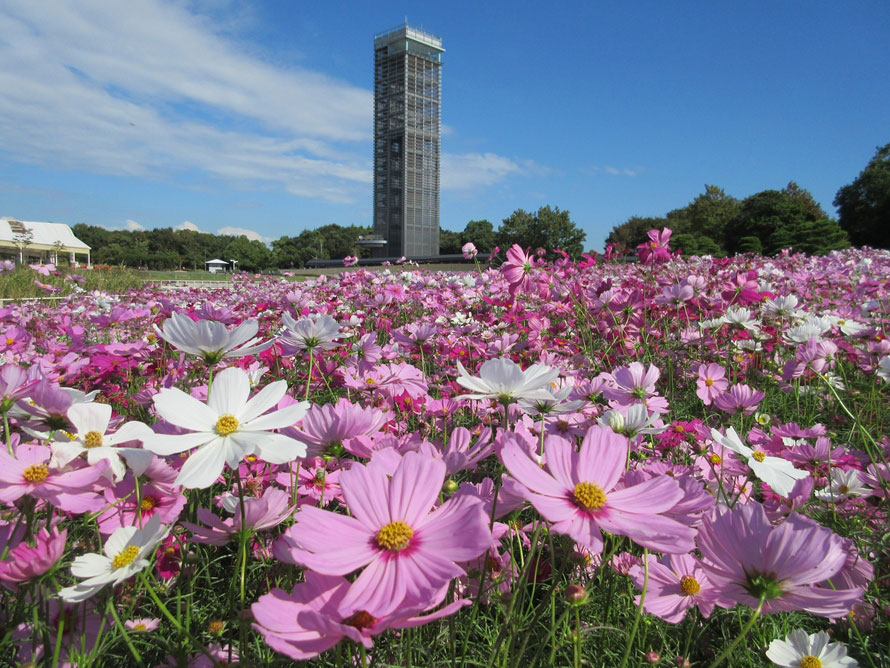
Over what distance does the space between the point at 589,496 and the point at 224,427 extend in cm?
38

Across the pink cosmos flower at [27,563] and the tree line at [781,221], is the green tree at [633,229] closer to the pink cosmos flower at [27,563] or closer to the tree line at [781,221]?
the tree line at [781,221]

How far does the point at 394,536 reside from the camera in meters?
0.44

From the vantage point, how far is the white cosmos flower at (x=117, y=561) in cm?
45

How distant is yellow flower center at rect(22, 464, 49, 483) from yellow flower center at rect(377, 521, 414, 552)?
0.38 m

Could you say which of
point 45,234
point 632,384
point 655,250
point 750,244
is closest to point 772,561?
point 632,384

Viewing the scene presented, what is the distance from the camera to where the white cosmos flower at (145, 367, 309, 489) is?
49cm

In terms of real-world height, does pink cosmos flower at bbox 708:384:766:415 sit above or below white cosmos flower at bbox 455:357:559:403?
below

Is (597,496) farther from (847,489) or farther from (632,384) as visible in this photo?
(847,489)

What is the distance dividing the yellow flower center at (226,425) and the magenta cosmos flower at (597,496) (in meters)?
0.30

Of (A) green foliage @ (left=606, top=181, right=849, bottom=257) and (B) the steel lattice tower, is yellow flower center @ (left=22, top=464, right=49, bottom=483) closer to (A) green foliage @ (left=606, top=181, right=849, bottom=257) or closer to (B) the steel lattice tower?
(A) green foliage @ (left=606, top=181, right=849, bottom=257)

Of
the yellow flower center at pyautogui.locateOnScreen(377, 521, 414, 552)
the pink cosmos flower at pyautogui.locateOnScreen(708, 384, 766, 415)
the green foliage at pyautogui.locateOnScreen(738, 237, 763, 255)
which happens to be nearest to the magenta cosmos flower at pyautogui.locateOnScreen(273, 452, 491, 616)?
the yellow flower center at pyautogui.locateOnScreen(377, 521, 414, 552)

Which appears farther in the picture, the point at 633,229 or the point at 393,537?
the point at 633,229

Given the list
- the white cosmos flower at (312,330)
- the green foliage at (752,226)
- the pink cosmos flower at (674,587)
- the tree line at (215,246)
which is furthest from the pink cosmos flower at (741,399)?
the tree line at (215,246)

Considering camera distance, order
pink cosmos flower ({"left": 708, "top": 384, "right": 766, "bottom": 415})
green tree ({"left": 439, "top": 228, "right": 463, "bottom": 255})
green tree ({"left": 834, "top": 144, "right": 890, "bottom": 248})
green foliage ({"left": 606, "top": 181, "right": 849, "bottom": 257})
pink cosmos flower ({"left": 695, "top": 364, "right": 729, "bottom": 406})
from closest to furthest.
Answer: pink cosmos flower ({"left": 708, "top": 384, "right": 766, "bottom": 415})
pink cosmos flower ({"left": 695, "top": 364, "right": 729, "bottom": 406})
green foliage ({"left": 606, "top": 181, "right": 849, "bottom": 257})
green tree ({"left": 834, "top": 144, "right": 890, "bottom": 248})
green tree ({"left": 439, "top": 228, "right": 463, "bottom": 255})
